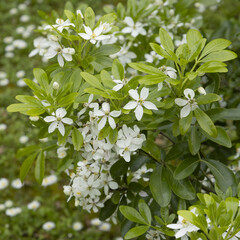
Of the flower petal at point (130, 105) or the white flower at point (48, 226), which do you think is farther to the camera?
the white flower at point (48, 226)

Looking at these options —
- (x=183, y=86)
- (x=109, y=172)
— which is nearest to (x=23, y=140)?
(x=109, y=172)

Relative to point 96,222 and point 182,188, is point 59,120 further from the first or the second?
point 96,222

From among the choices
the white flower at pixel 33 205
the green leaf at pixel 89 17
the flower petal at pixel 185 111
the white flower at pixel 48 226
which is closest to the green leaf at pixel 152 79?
the flower petal at pixel 185 111

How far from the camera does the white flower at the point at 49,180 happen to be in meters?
2.88

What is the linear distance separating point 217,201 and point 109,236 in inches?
63.4

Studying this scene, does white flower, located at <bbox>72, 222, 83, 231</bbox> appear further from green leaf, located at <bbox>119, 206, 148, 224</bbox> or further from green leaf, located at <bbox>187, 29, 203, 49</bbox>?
green leaf, located at <bbox>187, 29, 203, 49</bbox>

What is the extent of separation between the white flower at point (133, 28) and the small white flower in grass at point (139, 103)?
2.21ft

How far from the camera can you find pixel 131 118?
4.31ft

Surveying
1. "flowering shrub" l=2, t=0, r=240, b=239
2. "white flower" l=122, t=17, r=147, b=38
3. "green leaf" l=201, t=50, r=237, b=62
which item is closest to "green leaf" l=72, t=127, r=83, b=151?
"flowering shrub" l=2, t=0, r=240, b=239

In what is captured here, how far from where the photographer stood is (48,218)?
9.00 feet

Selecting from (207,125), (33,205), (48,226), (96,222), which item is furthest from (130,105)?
(33,205)

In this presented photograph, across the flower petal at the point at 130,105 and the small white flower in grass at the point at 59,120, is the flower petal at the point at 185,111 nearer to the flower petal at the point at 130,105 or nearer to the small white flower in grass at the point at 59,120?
the flower petal at the point at 130,105

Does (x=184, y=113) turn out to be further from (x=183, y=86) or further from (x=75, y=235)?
(x=75, y=235)

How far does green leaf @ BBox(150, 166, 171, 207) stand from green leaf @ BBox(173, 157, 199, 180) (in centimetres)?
7
